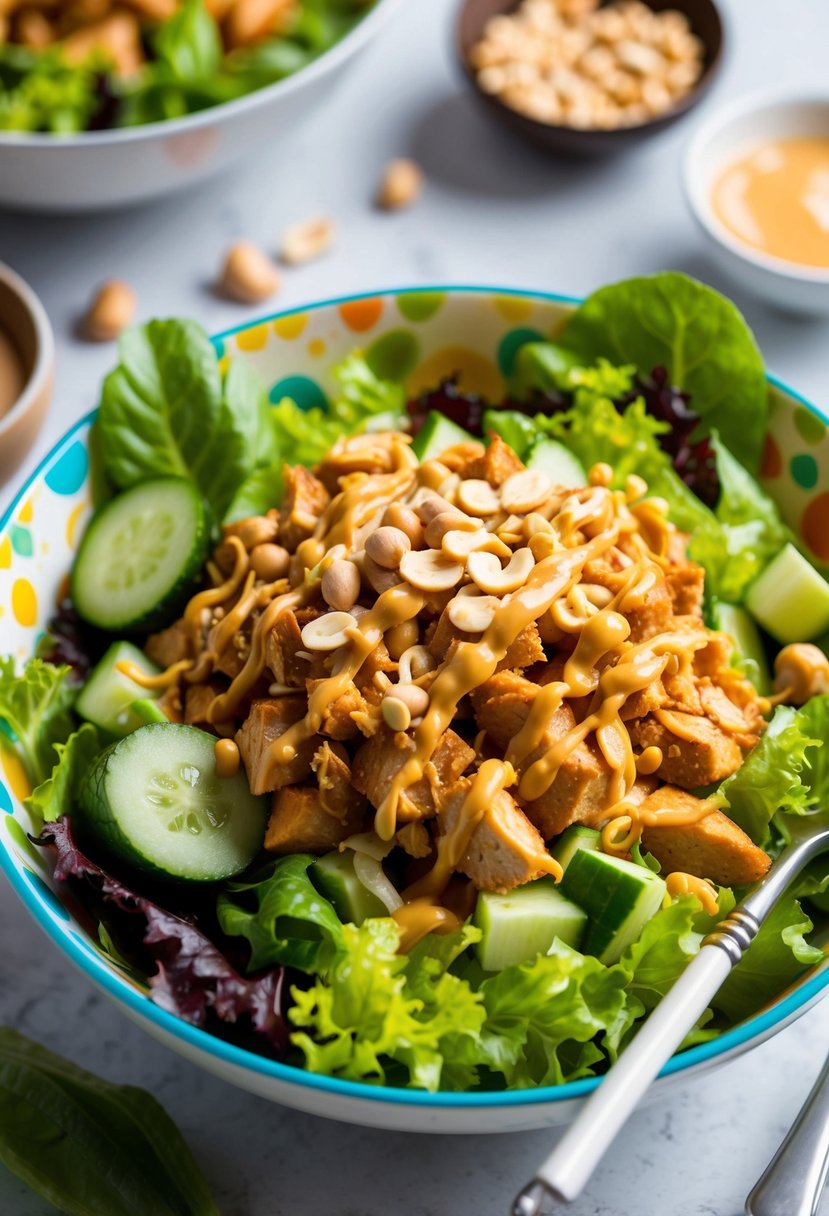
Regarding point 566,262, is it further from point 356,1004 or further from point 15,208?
point 356,1004

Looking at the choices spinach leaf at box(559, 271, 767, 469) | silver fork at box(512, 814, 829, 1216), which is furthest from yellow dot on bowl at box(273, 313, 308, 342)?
silver fork at box(512, 814, 829, 1216)

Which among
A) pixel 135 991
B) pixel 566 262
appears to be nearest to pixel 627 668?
pixel 135 991

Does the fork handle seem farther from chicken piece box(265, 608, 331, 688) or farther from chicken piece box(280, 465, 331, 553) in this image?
→ chicken piece box(280, 465, 331, 553)

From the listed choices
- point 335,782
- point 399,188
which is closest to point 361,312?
point 399,188

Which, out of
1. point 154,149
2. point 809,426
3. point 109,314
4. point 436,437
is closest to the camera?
point 809,426

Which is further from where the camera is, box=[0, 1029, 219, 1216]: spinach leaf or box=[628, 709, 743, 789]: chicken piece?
box=[628, 709, 743, 789]: chicken piece

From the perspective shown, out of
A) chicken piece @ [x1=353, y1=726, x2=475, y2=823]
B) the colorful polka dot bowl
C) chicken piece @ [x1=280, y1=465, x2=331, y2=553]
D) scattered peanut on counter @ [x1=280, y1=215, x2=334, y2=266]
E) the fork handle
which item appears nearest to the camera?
the colorful polka dot bowl

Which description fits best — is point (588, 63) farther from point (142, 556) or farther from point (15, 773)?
point (15, 773)

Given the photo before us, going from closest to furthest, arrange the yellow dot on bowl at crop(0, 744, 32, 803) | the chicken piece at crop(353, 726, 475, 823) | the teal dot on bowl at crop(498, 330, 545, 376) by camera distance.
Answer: the chicken piece at crop(353, 726, 475, 823) < the yellow dot on bowl at crop(0, 744, 32, 803) < the teal dot on bowl at crop(498, 330, 545, 376)
